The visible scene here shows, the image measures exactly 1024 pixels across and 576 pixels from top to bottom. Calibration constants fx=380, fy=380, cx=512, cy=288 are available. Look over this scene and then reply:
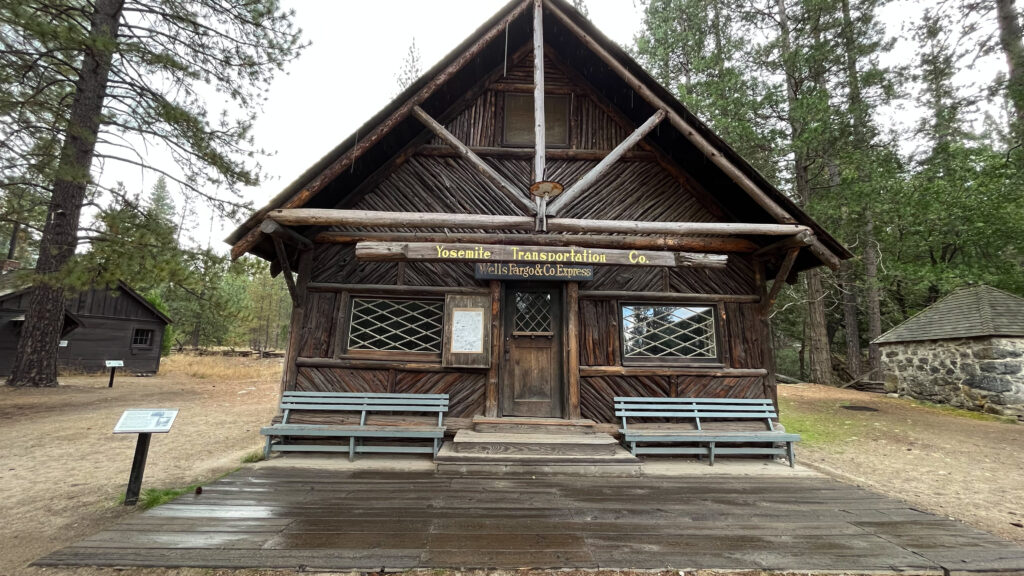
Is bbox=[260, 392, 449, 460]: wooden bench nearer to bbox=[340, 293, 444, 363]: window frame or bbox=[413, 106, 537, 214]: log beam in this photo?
bbox=[340, 293, 444, 363]: window frame

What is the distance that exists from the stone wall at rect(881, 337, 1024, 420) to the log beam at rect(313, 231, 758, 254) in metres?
8.61

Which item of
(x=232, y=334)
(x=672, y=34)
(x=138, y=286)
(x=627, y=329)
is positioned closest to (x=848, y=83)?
(x=672, y=34)

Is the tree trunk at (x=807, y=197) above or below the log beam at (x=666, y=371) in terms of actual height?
above

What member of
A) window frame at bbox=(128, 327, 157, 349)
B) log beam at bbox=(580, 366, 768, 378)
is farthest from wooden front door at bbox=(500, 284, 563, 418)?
window frame at bbox=(128, 327, 157, 349)

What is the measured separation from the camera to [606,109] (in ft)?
23.2

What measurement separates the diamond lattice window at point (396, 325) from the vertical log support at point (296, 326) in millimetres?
755

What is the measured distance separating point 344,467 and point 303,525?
174 cm

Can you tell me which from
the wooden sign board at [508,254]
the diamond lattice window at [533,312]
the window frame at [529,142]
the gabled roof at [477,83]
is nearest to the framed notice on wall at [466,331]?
the diamond lattice window at [533,312]

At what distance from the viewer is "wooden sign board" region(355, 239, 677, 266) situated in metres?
5.05

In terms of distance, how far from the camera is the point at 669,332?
6359 millimetres

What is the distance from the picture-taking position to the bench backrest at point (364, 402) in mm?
5598

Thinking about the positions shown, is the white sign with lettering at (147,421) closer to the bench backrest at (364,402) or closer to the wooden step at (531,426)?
the bench backrest at (364,402)

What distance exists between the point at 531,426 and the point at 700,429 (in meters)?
2.56

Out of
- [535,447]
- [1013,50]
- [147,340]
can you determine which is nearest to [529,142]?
[535,447]
